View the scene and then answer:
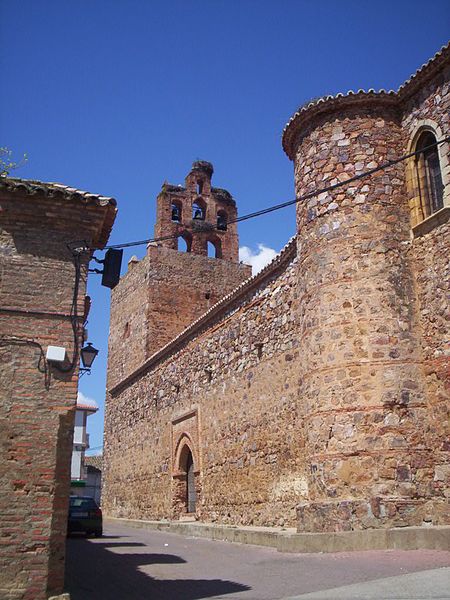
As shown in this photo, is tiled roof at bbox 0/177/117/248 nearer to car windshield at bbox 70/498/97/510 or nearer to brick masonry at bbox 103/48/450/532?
brick masonry at bbox 103/48/450/532

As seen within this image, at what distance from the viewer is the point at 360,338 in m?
10.3

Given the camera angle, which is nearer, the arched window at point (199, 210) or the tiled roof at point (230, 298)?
the tiled roof at point (230, 298)

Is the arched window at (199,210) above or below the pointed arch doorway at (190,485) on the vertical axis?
above

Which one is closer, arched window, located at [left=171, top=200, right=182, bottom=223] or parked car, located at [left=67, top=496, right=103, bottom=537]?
parked car, located at [left=67, top=496, right=103, bottom=537]

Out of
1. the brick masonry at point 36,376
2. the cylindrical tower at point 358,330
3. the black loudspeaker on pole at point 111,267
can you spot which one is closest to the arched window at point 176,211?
the cylindrical tower at point 358,330

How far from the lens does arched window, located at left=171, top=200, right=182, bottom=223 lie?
1088 inches

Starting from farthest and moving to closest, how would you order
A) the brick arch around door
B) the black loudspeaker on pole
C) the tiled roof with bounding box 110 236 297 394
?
the brick arch around door → the tiled roof with bounding box 110 236 297 394 → the black loudspeaker on pole

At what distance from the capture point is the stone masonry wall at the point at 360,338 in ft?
31.4

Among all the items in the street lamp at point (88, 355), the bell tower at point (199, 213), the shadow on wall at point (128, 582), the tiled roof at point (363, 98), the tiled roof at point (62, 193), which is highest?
the bell tower at point (199, 213)

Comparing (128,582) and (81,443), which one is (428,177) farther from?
(81,443)

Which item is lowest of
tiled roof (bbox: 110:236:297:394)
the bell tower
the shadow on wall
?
the shadow on wall

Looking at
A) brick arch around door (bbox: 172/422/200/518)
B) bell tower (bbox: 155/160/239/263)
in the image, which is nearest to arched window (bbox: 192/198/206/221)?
bell tower (bbox: 155/160/239/263)

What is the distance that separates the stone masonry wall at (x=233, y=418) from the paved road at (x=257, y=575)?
8.60 ft

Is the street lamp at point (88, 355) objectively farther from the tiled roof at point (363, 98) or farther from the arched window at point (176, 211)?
the arched window at point (176, 211)
